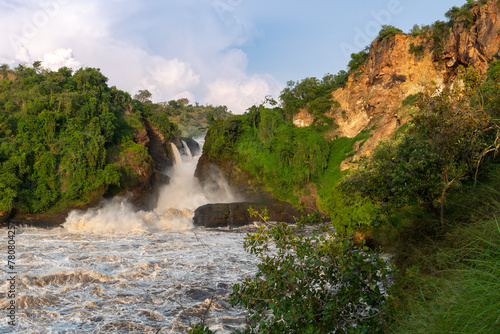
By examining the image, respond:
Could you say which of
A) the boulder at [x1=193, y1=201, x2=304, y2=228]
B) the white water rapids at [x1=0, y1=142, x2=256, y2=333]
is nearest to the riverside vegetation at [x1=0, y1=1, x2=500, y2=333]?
the white water rapids at [x1=0, y1=142, x2=256, y2=333]

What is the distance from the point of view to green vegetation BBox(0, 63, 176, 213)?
23938mm

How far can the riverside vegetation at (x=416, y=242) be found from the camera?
369 centimetres

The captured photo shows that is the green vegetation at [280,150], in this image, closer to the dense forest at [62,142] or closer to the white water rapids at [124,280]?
the dense forest at [62,142]

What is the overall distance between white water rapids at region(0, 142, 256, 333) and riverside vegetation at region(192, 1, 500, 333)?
137 centimetres

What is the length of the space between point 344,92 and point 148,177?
2256cm

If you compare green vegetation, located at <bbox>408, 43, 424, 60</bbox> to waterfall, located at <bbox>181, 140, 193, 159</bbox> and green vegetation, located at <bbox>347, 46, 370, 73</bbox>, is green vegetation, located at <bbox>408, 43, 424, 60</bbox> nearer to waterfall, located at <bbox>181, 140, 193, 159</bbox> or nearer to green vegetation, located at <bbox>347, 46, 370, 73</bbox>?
green vegetation, located at <bbox>347, 46, 370, 73</bbox>

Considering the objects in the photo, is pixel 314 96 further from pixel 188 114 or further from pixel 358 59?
pixel 188 114

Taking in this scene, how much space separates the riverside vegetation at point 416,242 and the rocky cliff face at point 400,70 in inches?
164

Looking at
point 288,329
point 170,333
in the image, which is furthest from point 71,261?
point 288,329

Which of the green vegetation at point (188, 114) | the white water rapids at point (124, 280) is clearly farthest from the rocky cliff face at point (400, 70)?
the green vegetation at point (188, 114)

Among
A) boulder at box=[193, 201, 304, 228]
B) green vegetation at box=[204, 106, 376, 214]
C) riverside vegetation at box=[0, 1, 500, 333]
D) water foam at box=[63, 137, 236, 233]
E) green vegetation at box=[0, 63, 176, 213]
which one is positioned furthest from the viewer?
green vegetation at box=[204, 106, 376, 214]

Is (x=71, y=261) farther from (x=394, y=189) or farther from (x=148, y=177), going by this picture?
(x=148, y=177)

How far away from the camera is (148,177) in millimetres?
30734

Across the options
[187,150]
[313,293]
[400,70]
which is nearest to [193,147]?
[187,150]
